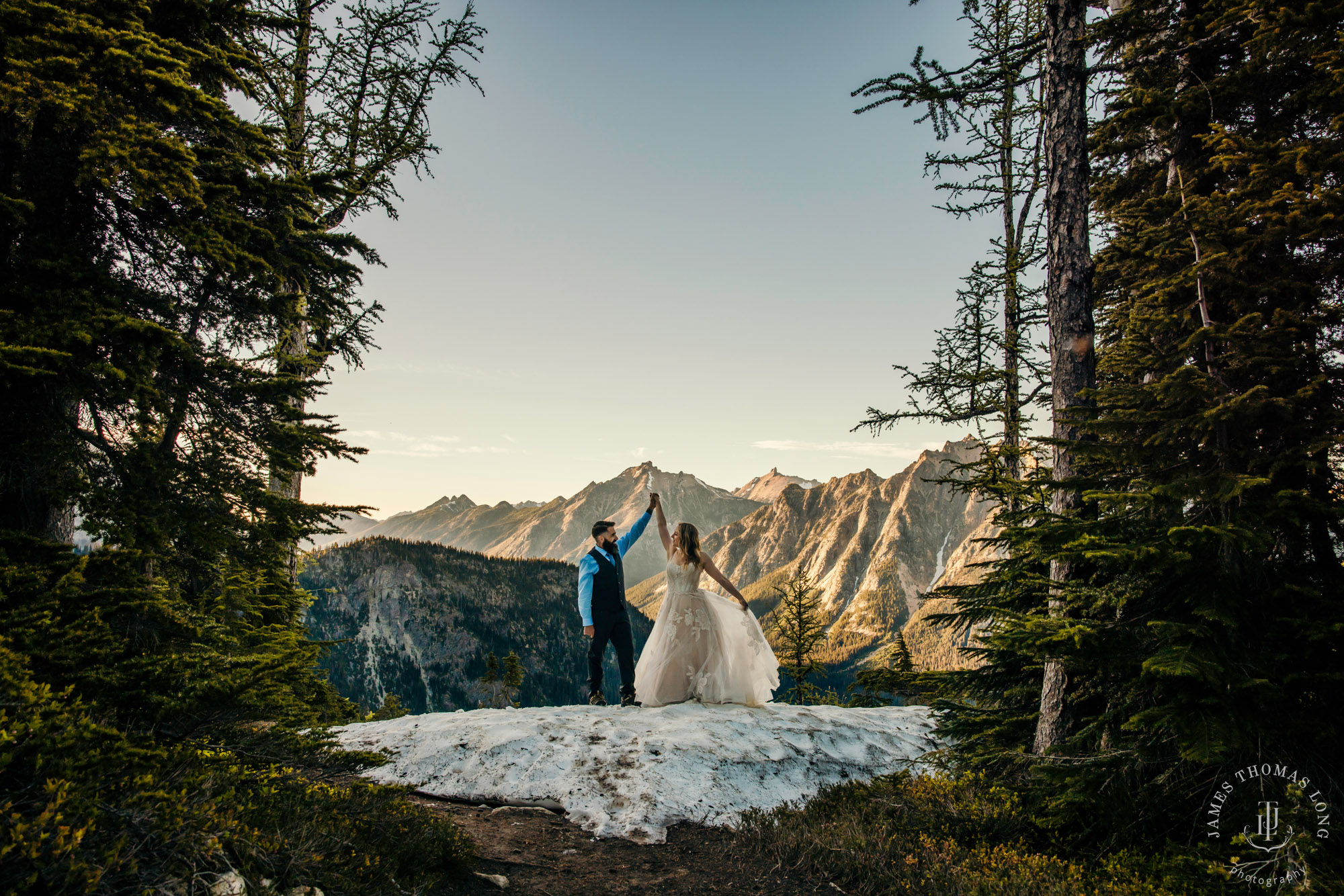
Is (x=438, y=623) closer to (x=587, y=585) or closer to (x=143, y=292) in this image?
(x=587, y=585)

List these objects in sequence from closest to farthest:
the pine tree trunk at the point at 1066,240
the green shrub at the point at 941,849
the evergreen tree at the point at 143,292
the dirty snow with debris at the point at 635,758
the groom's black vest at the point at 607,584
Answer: the evergreen tree at the point at 143,292
the green shrub at the point at 941,849
the dirty snow with debris at the point at 635,758
the pine tree trunk at the point at 1066,240
the groom's black vest at the point at 607,584

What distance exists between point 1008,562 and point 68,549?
8426 millimetres

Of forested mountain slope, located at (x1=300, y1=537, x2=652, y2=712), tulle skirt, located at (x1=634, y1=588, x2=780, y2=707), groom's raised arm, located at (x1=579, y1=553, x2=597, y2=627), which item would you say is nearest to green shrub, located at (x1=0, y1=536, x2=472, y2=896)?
groom's raised arm, located at (x1=579, y1=553, x2=597, y2=627)

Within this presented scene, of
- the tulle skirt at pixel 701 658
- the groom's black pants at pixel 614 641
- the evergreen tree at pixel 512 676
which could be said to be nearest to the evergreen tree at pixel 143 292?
the groom's black pants at pixel 614 641

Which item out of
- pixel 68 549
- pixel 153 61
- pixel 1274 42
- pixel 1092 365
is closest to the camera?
pixel 68 549

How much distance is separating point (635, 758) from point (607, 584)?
3.15 metres

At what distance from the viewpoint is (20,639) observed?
3254 mm

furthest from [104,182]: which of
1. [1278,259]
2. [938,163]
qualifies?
[938,163]

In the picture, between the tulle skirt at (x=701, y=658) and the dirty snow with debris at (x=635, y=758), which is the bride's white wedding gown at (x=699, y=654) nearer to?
the tulle skirt at (x=701, y=658)

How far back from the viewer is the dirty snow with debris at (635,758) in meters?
6.33

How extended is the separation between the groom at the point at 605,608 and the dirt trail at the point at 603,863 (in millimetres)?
3359

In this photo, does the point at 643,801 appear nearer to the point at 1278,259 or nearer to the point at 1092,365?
the point at 1092,365

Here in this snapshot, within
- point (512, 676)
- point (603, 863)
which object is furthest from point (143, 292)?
point (512, 676)

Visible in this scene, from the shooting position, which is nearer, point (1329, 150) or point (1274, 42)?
point (1329, 150)
